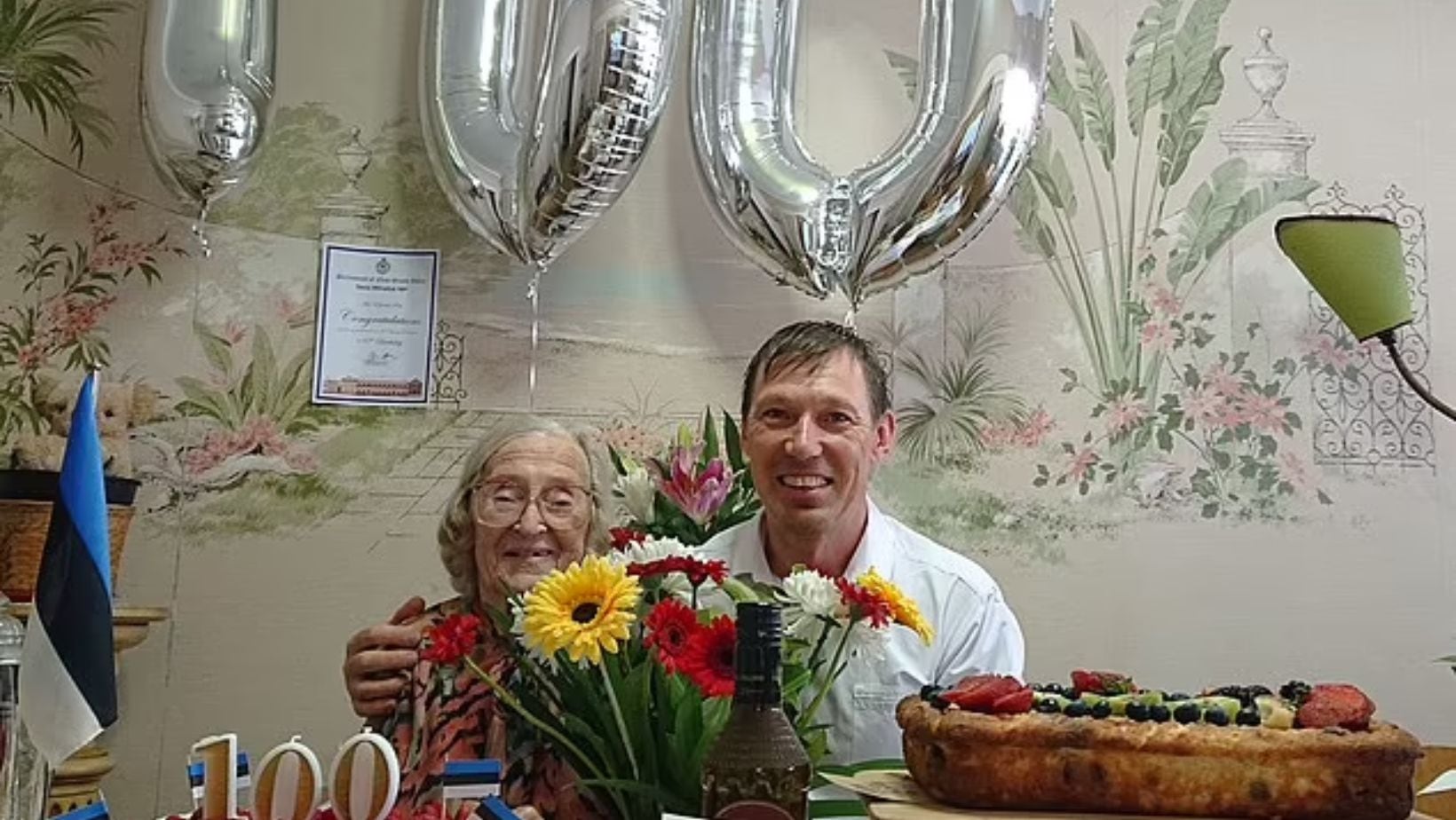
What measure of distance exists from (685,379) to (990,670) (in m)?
0.66

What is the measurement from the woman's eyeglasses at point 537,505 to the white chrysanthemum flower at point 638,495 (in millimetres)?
46

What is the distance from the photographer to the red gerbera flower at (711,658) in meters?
0.83

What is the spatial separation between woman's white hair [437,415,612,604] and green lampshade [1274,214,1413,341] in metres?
0.68

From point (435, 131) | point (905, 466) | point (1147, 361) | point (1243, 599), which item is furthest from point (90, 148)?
point (1243, 599)

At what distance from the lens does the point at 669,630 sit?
867mm

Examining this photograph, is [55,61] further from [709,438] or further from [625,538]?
[625,538]

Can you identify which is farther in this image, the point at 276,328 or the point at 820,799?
the point at 276,328

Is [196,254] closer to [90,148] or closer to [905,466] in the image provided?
[90,148]

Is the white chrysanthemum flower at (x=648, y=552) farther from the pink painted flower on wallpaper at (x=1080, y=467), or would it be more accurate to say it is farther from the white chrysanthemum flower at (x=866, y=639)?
the pink painted flower on wallpaper at (x=1080, y=467)

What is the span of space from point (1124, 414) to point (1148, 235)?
0.26 metres

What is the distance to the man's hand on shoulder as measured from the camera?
1222 millimetres

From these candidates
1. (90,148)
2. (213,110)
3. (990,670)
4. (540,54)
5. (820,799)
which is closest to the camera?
(820,799)

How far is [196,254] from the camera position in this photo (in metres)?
1.82

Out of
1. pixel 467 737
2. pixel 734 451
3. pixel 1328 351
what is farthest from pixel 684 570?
pixel 1328 351
